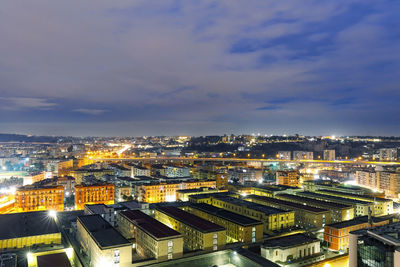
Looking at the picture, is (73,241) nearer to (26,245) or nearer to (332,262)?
(26,245)

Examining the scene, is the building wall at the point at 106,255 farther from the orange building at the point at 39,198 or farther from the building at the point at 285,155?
the building at the point at 285,155

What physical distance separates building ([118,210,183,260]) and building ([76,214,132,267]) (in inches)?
38.1

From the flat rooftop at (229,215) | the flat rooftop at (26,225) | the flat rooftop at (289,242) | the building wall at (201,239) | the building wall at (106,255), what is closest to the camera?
the building wall at (106,255)

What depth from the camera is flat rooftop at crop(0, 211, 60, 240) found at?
12.1m

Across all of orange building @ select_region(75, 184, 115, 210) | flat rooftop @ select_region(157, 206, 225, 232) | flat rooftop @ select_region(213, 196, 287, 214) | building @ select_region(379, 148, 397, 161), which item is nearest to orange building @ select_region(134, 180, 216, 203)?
orange building @ select_region(75, 184, 115, 210)

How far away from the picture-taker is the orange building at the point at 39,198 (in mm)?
20250

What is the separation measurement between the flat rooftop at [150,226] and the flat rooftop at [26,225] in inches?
123

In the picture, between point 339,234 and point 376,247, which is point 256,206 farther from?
point 376,247

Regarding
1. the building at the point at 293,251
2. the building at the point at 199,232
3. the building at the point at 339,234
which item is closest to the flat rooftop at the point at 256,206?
the building at the point at 339,234

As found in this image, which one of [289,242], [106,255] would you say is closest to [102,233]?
[106,255]

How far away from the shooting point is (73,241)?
43.5ft

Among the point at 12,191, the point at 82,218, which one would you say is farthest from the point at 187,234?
the point at 12,191

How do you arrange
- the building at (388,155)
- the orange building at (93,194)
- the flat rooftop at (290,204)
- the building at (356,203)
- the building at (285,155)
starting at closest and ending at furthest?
the flat rooftop at (290,204), the building at (356,203), the orange building at (93,194), the building at (388,155), the building at (285,155)

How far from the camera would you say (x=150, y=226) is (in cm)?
1211
